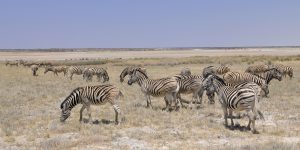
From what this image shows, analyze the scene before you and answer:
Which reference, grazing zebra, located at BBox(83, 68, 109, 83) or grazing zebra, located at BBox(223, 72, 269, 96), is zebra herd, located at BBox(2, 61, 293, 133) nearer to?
grazing zebra, located at BBox(223, 72, 269, 96)

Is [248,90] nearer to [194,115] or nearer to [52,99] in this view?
[194,115]

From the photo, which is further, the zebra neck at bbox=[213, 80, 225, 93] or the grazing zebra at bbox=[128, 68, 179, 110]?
the grazing zebra at bbox=[128, 68, 179, 110]

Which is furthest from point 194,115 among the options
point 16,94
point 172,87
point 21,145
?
point 16,94

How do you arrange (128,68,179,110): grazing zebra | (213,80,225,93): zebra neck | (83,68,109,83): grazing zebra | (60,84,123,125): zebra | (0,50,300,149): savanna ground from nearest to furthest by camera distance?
(0,50,300,149): savanna ground → (60,84,123,125): zebra → (213,80,225,93): zebra neck → (128,68,179,110): grazing zebra → (83,68,109,83): grazing zebra

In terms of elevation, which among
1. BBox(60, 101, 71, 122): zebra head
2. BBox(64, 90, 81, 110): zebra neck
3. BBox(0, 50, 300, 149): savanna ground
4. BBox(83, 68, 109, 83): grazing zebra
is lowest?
BBox(0, 50, 300, 149): savanna ground

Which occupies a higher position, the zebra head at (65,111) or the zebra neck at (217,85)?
the zebra neck at (217,85)

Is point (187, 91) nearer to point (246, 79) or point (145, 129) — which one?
point (246, 79)

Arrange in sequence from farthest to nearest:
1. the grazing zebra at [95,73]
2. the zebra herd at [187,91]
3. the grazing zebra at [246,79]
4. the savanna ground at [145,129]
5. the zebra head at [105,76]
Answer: the grazing zebra at [95,73] → the zebra head at [105,76] → the grazing zebra at [246,79] → the zebra herd at [187,91] → the savanna ground at [145,129]

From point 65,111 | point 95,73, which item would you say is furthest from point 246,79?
point 95,73

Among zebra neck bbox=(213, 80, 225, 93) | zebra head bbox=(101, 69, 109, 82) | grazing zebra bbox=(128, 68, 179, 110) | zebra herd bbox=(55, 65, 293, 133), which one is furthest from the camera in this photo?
zebra head bbox=(101, 69, 109, 82)

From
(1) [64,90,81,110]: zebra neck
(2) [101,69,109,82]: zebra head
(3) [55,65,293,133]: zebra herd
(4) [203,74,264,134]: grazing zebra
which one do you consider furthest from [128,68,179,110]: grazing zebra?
(2) [101,69,109,82]: zebra head

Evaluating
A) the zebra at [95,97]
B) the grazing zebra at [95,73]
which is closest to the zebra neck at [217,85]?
the zebra at [95,97]

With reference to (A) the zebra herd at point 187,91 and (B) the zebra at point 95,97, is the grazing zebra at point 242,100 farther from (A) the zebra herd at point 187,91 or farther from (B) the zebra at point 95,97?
(B) the zebra at point 95,97

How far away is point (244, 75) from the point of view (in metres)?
20.2
